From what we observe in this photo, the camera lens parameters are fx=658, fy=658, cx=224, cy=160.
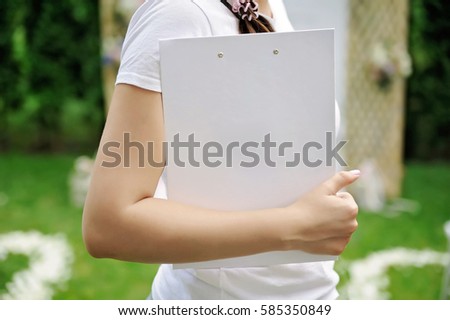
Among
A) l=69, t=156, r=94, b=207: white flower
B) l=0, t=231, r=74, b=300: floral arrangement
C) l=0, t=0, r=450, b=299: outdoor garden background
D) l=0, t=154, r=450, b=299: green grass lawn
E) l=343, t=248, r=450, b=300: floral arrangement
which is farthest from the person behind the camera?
l=69, t=156, r=94, b=207: white flower

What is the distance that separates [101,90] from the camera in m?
6.91

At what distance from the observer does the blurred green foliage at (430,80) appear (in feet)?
20.0

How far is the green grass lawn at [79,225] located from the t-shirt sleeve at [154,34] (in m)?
2.51

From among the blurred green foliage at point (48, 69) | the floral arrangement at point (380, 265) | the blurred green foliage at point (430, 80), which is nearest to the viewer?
the floral arrangement at point (380, 265)

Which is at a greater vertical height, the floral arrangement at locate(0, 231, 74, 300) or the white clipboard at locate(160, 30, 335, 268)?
the white clipboard at locate(160, 30, 335, 268)

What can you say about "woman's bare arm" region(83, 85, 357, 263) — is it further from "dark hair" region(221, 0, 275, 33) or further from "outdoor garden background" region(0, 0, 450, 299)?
"outdoor garden background" region(0, 0, 450, 299)

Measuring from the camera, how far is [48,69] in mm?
6773

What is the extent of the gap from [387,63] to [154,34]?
4.76 meters

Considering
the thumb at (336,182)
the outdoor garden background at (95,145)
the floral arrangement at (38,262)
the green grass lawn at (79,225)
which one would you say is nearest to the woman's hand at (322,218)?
the thumb at (336,182)

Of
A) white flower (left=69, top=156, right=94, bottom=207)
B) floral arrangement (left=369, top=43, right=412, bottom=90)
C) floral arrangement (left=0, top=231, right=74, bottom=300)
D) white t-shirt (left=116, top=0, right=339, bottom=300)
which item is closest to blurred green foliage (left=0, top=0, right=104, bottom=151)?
white flower (left=69, top=156, right=94, bottom=207)

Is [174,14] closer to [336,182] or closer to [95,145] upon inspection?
[336,182]

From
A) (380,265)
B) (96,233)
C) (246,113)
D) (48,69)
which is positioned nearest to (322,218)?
(246,113)

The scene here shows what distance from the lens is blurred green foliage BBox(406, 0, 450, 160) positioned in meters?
6.09

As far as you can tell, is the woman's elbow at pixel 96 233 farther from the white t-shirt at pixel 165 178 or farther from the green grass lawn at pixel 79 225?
the green grass lawn at pixel 79 225
